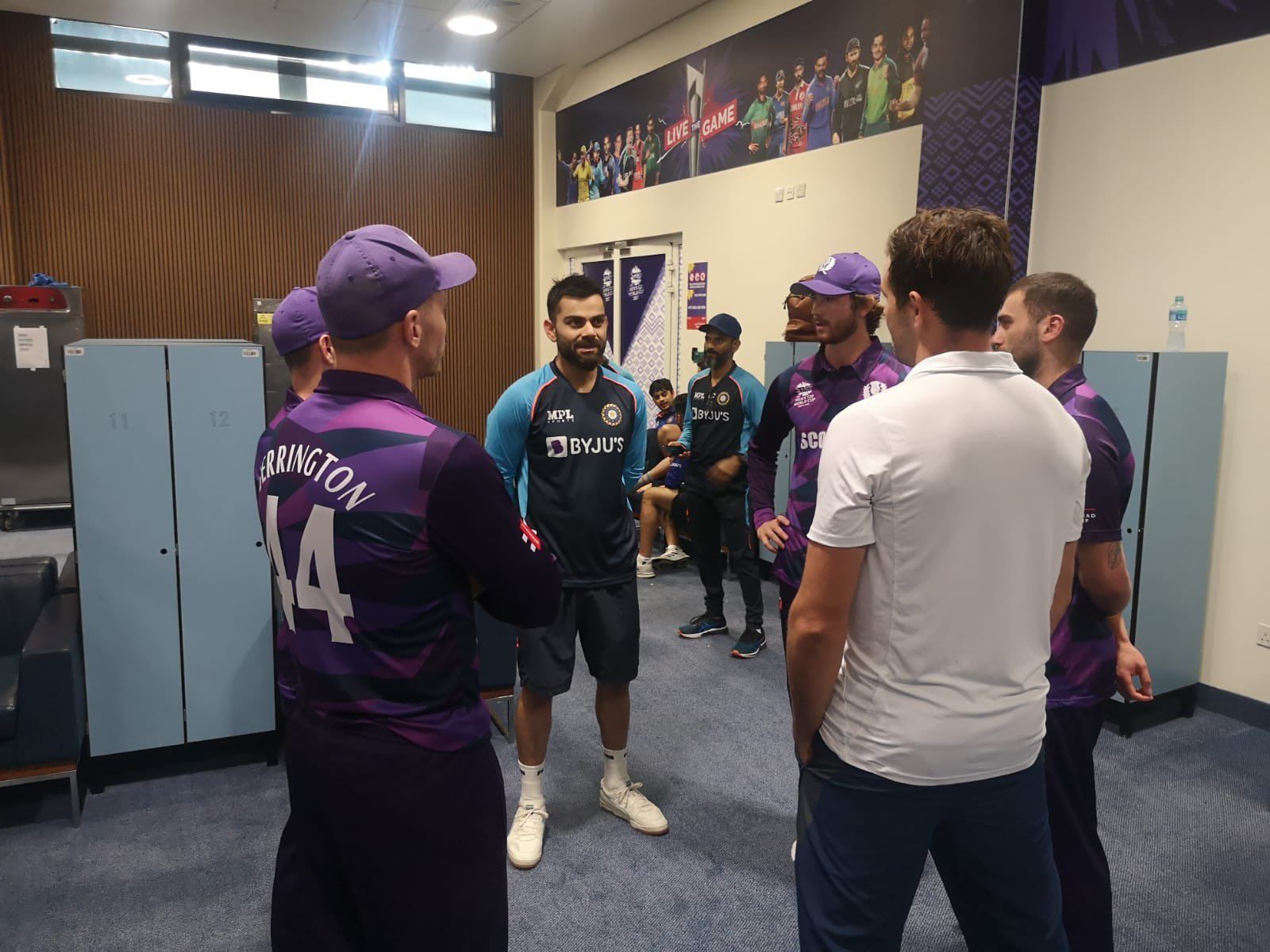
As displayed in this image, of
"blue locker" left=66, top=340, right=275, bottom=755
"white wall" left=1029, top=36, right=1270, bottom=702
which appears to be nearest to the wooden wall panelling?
"blue locker" left=66, top=340, right=275, bottom=755

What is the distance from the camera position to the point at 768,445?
2.69 metres

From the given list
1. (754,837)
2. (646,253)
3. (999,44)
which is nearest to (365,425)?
(754,837)

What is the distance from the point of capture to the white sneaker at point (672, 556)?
18.8 ft

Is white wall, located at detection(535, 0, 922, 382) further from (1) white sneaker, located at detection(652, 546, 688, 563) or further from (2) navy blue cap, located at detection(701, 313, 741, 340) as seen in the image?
(1) white sneaker, located at detection(652, 546, 688, 563)

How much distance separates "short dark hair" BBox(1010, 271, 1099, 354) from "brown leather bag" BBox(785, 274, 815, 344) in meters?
2.01

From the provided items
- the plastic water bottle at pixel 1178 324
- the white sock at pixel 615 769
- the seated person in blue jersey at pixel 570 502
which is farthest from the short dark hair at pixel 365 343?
the plastic water bottle at pixel 1178 324

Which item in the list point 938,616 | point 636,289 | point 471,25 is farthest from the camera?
point 636,289

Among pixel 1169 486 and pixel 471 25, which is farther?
pixel 471 25

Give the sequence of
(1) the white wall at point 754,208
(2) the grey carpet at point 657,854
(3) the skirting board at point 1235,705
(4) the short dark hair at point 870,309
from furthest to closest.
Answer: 1. (1) the white wall at point 754,208
2. (3) the skirting board at point 1235,705
3. (4) the short dark hair at point 870,309
4. (2) the grey carpet at point 657,854

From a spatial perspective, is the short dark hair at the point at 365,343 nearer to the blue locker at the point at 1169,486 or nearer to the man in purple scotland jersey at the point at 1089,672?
the man in purple scotland jersey at the point at 1089,672

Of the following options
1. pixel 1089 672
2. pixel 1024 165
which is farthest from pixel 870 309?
pixel 1024 165

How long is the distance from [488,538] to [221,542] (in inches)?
83.8

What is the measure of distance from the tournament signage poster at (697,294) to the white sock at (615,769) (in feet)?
13.3

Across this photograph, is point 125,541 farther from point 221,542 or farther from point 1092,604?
point 1092,604
